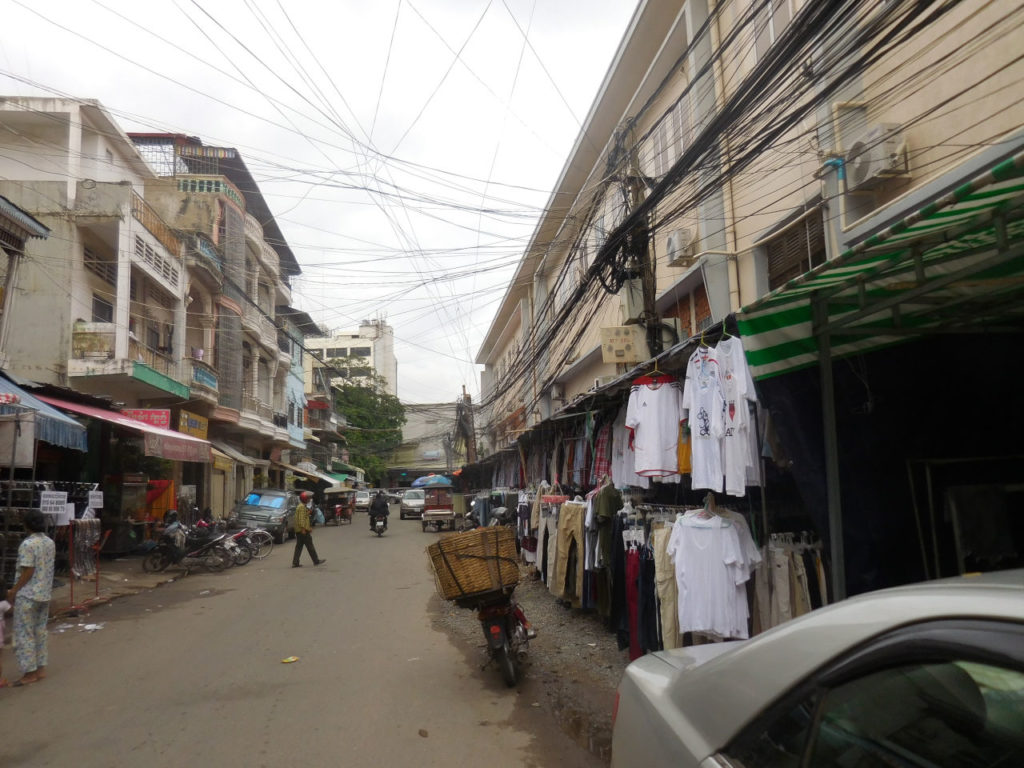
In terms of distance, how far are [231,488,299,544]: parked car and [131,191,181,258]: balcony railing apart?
7.63 m

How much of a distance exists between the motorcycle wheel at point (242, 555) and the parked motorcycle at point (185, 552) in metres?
0.24

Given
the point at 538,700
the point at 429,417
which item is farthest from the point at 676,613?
the point at 429,417

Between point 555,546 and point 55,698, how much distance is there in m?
5.15

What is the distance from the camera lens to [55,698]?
19.7 ft

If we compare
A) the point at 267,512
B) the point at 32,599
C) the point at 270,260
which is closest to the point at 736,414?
the point at 32,599

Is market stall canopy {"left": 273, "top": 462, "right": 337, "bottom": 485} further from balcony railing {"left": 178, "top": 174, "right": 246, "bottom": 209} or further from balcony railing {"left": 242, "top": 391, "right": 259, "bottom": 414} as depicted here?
balcony railing {"left": 178, "top": 174, "right": 246, "bottom": 209}

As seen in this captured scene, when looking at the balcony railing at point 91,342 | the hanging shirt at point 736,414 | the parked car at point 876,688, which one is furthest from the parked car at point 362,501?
the parked car at point 876,688

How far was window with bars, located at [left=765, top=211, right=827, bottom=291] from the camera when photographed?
9.46 metres

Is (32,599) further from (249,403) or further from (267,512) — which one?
(249,403)

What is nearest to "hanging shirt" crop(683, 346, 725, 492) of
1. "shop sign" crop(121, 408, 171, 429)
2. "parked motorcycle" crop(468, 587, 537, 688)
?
"parked motorcycle" crop(468, 587, 537, 688)

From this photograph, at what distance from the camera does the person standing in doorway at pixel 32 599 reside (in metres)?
6.34

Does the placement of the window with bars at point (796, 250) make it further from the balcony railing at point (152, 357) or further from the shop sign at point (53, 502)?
the balcony railing at point (152, 357)

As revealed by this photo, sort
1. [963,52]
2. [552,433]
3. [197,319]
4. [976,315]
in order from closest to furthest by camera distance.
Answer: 1. [976,315]
2. [963,52]
3. [552,433]
4. [197,319]

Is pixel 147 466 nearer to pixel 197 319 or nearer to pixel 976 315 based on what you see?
pixel 197 319
